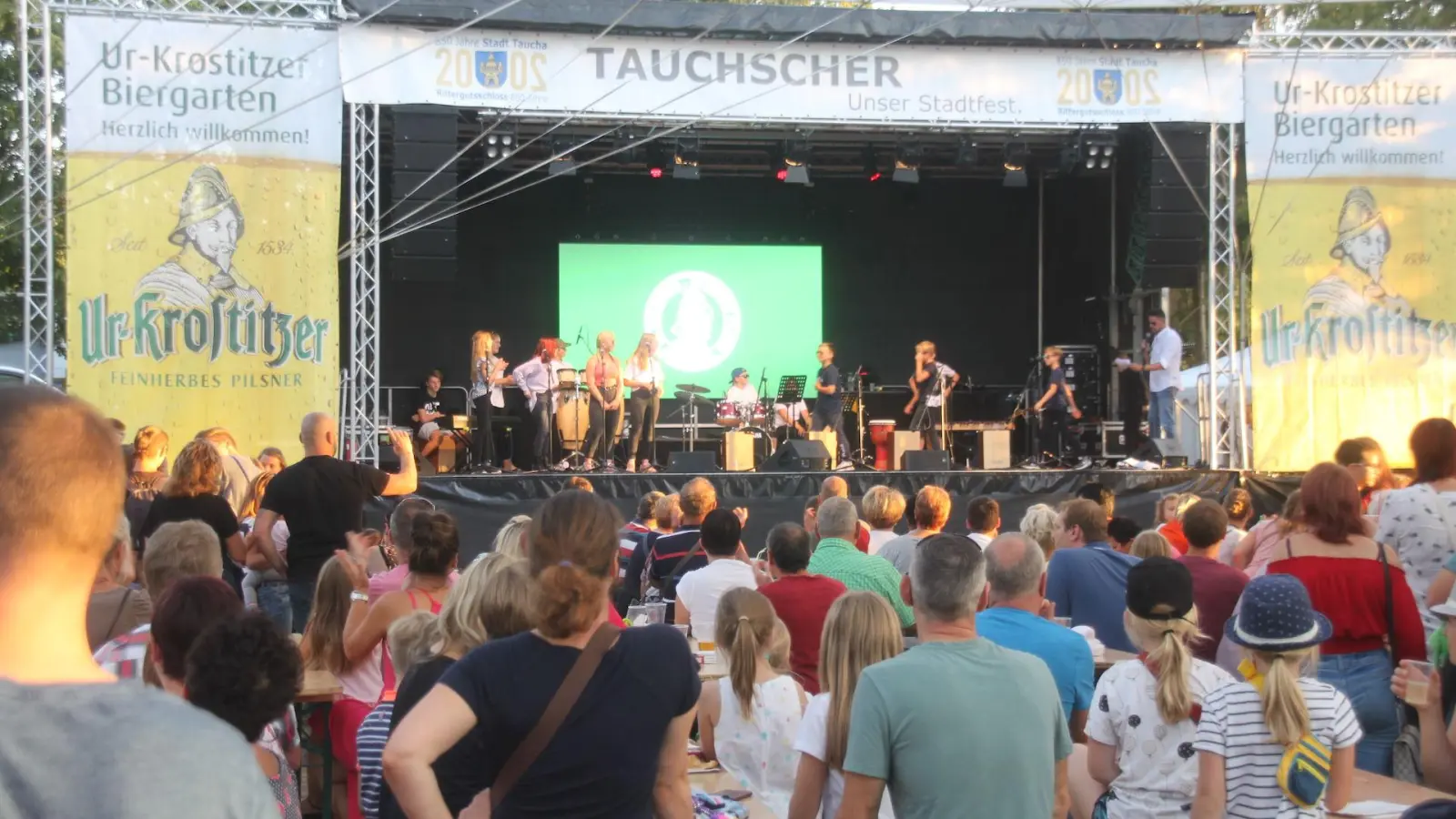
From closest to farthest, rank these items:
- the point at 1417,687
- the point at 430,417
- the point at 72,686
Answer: the point at 72,686 < the point at 1417,687 < the point at 430,417

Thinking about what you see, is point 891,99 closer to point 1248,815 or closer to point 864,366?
point 864,366

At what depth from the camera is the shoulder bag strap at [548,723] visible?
7.61 ft

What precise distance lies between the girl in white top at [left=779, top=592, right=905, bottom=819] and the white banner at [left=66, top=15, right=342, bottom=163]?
846cm

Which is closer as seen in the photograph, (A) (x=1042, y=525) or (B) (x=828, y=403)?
(A) (x=1042, y=525)

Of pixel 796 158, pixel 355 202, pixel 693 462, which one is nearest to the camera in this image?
pixel 355 202

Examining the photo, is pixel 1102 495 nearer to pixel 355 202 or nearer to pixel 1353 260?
pixel 1353 260

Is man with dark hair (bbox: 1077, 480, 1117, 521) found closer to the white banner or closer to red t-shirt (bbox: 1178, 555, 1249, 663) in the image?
red t-shirt (bbox: 1178, 555, 1249, 663)

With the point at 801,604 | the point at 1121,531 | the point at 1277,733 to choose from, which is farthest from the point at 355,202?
the point at 1277,733

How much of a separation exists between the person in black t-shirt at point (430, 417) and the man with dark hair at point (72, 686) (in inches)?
530

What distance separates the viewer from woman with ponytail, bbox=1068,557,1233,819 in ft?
11.0

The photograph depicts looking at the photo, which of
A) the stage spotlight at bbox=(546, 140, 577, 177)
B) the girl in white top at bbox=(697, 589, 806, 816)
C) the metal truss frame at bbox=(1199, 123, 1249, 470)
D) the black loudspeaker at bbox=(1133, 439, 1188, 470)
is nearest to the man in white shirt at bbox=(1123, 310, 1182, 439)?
the black loudspeaker at bbox=(1133, 439, 1188, 470)

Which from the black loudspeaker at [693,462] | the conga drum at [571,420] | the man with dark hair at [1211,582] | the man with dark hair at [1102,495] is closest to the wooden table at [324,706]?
the man with dark hair at [1211,582]

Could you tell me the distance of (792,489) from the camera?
12391 millimetres

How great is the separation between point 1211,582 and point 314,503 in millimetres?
3749
